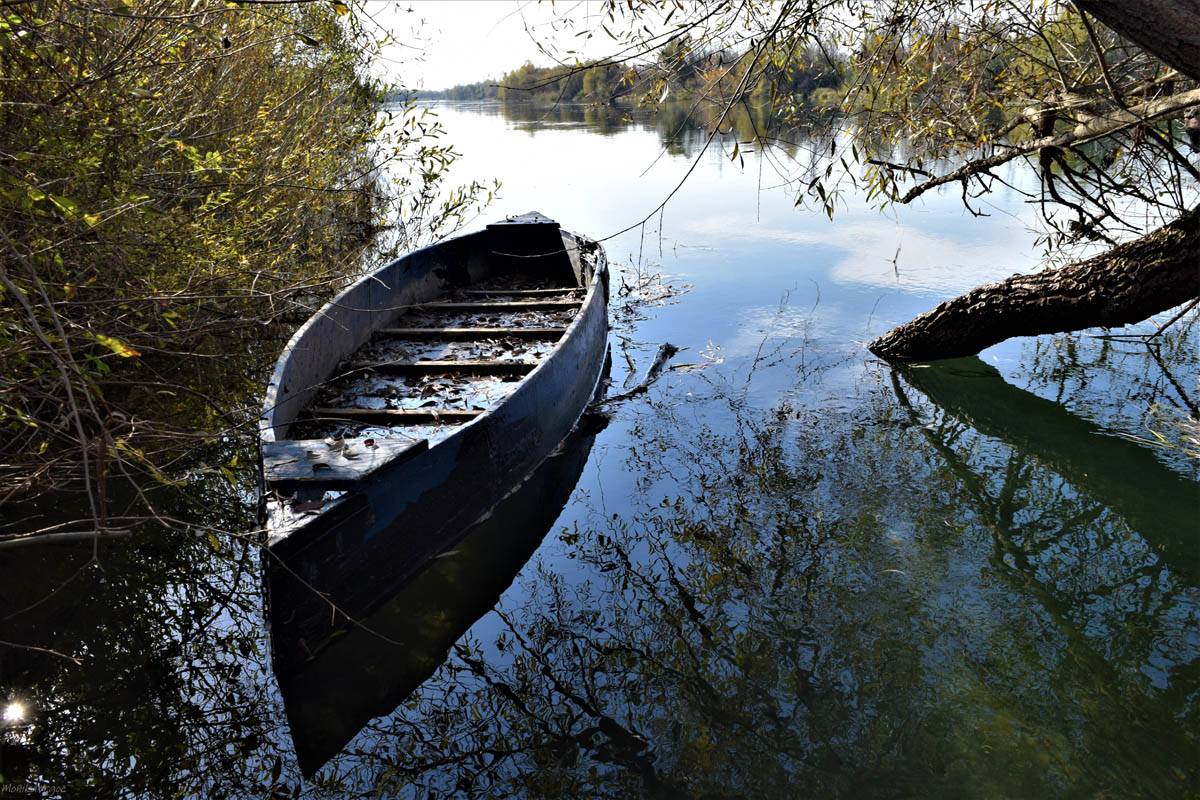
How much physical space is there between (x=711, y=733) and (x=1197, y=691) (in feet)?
7.00

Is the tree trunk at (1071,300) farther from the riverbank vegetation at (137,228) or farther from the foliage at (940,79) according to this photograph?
the riverbank vegetation at (137,228)

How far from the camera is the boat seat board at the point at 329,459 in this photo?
395cm

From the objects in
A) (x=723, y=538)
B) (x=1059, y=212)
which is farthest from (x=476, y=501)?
(x=1059, y=212)

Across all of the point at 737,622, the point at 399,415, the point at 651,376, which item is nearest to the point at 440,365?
the point at 399,415

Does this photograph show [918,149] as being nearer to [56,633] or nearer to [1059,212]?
[1059,212]

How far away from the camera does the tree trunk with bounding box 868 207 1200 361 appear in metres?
5.79

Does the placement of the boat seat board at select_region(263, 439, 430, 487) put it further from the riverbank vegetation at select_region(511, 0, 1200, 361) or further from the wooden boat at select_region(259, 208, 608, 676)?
the riverbank vegetation at select_region(511, 0, 1200, 361)

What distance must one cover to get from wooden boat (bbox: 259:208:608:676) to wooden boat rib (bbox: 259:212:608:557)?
0.01 m

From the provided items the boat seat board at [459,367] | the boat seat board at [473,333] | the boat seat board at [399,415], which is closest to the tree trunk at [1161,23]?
the boat seat board at [399,415]

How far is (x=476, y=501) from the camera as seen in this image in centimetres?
498

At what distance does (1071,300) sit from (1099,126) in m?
1.43

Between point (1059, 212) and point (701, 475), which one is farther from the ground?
point (1059, 212)

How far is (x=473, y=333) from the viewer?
7207 millimetres

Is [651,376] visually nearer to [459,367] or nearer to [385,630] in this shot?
[459,367]
